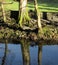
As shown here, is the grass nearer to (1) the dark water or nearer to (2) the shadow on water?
(2) the shadow on water

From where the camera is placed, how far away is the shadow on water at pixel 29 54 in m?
18.1

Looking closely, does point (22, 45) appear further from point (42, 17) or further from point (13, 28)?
point (42, 17)

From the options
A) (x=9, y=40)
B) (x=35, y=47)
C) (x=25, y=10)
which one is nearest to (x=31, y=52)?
(x=35, y=47)

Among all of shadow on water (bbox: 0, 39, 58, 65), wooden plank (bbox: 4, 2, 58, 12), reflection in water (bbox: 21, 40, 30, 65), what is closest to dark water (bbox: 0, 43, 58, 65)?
shadow on water (bbox: 0, 39, 58, 65)

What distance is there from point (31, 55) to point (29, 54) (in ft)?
0.63

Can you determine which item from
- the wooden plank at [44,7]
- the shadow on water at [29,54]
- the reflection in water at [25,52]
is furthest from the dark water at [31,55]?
the wooden plank at [44,7]

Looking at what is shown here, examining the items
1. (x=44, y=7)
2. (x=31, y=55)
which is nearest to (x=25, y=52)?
(x=31, y=55)

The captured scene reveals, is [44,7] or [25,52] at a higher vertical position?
[44,7]

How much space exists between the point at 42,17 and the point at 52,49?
4.66 meters

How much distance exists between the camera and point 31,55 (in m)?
19.2

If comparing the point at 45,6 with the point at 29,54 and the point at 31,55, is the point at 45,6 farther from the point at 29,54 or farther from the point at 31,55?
the point at 31,55

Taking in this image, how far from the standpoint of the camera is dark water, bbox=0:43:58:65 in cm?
1803

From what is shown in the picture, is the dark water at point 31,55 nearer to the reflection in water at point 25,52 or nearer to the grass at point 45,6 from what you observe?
the reflection in water at point 25,52

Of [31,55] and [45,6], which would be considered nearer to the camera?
[31,55]
